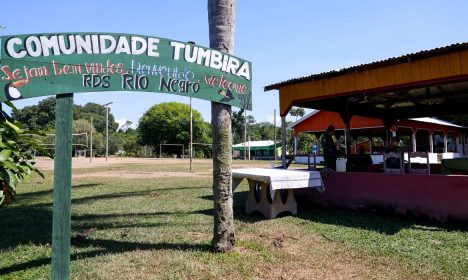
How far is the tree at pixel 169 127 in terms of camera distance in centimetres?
7538

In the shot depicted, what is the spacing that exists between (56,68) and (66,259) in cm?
210

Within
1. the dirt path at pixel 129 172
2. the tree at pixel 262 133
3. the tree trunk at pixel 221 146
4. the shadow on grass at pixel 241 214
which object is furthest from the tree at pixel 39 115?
the tree trunk at pixel 221 146

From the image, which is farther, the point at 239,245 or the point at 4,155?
the point at 239,245

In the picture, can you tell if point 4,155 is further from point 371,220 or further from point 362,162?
→ point 362,162

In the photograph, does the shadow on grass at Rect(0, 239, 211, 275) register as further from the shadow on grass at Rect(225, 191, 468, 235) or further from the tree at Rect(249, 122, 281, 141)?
the tree at Rect(249, 122, 281, 141)

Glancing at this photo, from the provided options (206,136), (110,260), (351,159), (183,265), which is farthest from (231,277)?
(206,136)

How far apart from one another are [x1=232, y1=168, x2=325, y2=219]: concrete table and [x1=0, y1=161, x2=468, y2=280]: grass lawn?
1.08 feet

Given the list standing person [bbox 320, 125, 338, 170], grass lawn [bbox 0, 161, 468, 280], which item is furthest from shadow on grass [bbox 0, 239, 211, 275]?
standing person [bbox 320, 125, 338, 170]

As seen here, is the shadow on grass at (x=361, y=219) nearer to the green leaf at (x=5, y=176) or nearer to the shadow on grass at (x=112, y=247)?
the shadow on grass at (x=112, y=247)

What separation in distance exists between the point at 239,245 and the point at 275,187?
2.10m

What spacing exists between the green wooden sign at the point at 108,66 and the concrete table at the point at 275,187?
9.64 feet

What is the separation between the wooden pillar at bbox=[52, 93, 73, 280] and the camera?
12.3 ft

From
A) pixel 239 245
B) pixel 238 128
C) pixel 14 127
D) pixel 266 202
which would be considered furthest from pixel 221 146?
pixel 238 128

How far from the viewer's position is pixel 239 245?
5.60m
